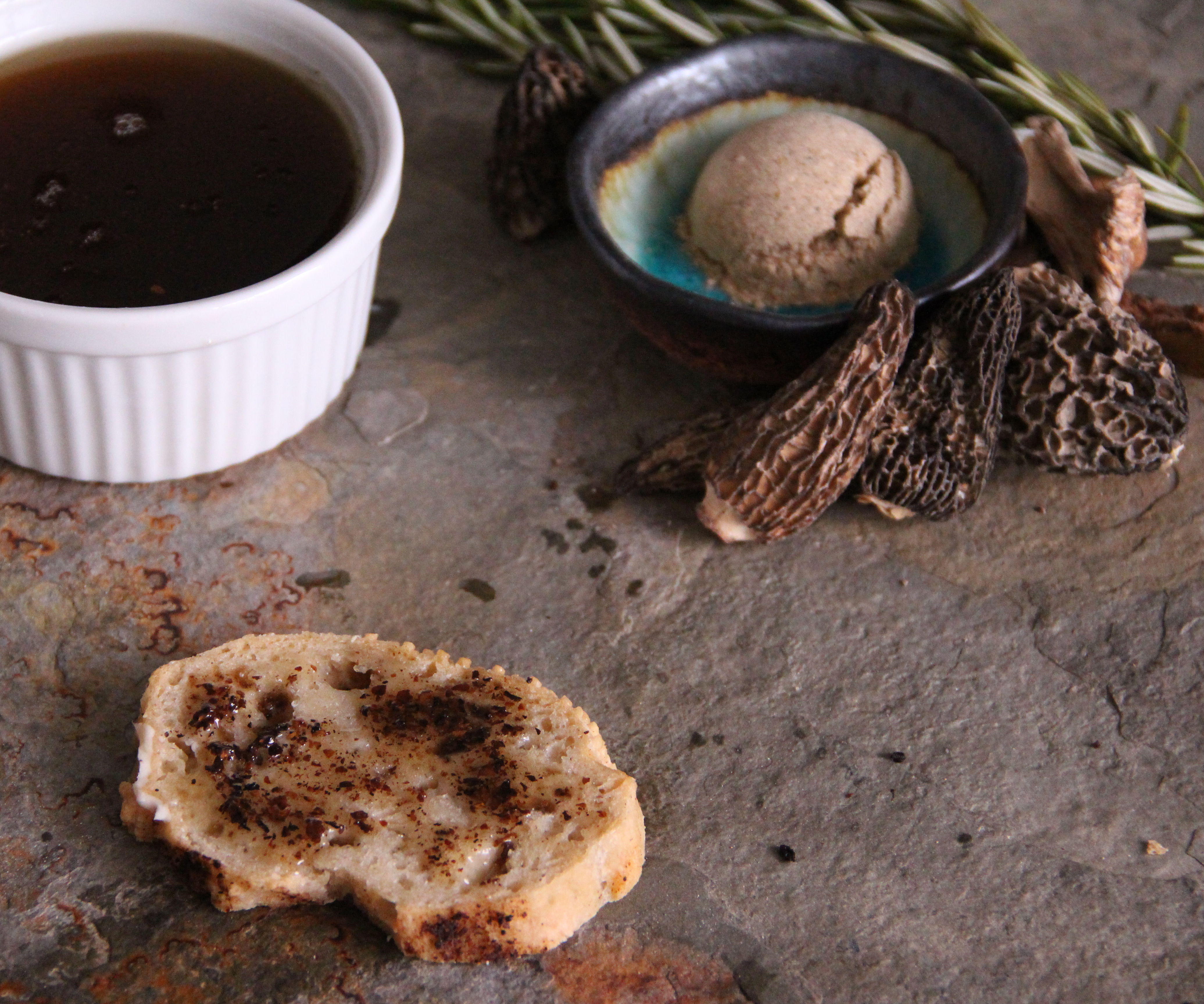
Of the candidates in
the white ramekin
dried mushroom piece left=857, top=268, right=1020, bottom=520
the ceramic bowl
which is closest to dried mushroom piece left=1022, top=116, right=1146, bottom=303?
the ceramic bowl

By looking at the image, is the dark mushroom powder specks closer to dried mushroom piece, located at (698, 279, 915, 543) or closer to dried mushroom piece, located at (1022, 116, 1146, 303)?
dried mushroom piece, located at (698, 279, 915, 543)

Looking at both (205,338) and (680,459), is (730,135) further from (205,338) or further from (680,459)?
(205,338)

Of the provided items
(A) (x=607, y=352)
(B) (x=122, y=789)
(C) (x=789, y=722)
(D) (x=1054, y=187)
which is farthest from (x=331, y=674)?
(D) (x=1054, y=187)

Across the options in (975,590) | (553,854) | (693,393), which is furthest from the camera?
(693,393)

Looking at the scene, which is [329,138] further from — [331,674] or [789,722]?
[789,722]

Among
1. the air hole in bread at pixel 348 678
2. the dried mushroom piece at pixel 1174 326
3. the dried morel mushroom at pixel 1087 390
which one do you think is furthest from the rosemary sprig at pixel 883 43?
the air hole in bread at pixel 348 678

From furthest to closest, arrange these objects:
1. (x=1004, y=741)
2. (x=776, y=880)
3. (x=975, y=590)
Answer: (x=975, y=590)
(x=1004, y=741)
(x=776, y=880)
